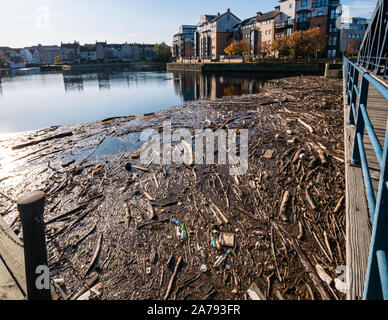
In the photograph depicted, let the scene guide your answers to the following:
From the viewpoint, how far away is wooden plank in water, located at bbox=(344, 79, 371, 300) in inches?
95.4

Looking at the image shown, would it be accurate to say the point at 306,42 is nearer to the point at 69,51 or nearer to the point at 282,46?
the point at 282,46

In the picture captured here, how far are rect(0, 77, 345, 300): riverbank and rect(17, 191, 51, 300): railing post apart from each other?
0.93 metres

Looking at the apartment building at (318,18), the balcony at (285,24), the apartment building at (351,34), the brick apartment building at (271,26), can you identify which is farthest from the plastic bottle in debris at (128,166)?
the apartment building at (351,34)

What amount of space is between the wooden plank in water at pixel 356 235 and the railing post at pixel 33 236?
3162 mm

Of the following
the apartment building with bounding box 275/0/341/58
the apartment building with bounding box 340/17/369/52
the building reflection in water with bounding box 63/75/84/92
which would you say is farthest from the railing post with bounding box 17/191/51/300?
the apartment building with bounding box 340/17/369/52

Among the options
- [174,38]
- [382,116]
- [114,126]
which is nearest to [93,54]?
[174,38]

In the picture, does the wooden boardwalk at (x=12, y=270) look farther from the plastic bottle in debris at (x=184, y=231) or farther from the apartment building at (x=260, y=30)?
the apartment building at (x=260, y=30)

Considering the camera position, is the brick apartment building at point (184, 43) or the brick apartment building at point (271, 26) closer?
the brick apartment building at point (271, 26)

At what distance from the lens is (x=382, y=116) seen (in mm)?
6605

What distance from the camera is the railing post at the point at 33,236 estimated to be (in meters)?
2.37

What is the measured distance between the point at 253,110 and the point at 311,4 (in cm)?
6080

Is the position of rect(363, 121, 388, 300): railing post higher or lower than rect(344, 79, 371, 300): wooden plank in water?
higher

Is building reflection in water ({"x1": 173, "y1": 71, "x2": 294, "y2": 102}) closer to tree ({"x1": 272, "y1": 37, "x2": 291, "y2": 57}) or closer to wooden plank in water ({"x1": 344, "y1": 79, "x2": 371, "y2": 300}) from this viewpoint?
tree ({"x1": 272, "y1": 37, "x2": 291, "y2": 57})
